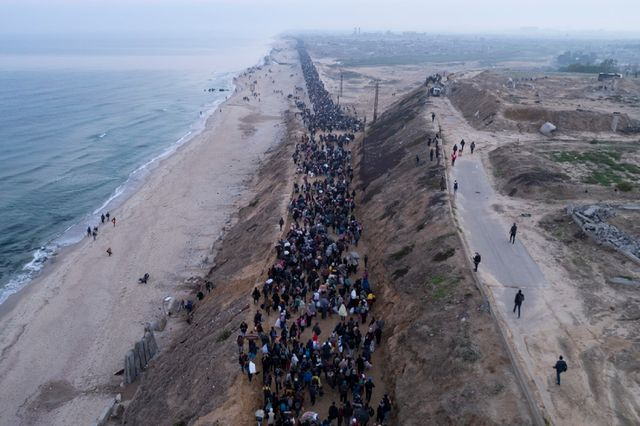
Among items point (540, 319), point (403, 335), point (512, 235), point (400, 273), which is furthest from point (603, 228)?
point (403, 335)

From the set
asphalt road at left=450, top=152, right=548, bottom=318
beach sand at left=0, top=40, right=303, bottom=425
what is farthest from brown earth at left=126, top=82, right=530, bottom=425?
beach sand at left=0, top=40, right=303, bottom=425

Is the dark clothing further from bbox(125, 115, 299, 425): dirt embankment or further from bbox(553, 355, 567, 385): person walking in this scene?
bbox(125, 115, 299, 425): dirt embankment

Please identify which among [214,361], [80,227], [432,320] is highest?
[432,320]

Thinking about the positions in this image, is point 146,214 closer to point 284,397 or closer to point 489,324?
point 284,397

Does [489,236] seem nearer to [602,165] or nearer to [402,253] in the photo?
[402,253]

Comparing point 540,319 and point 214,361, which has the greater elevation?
point 540,319
